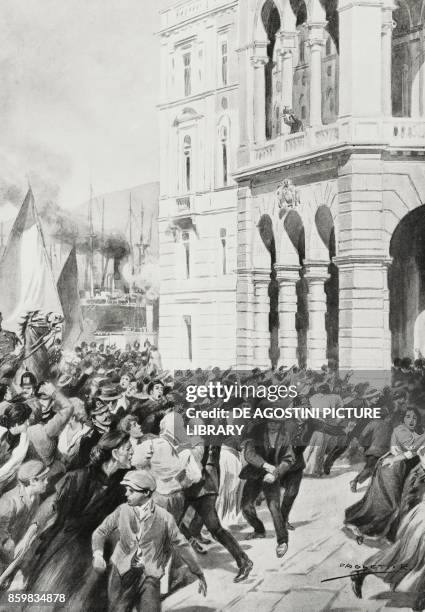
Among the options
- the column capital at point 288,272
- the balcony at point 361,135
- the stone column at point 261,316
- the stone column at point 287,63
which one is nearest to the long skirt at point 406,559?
the stone column at point 261,316

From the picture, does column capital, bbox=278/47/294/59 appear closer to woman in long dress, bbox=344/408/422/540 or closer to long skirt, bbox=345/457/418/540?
woman in long dress, bbox=344/408/422/540

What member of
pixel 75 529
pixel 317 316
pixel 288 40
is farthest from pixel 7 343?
pixel 288 40

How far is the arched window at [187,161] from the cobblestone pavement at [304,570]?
327 centimetres

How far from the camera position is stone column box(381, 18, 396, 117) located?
1387 centimetres

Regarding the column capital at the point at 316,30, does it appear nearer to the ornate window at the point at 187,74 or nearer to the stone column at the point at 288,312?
the ornate window at the point at 187,74

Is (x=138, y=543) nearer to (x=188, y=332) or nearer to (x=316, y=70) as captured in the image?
(x=188, y=332)

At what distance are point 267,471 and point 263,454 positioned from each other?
7.1 inches

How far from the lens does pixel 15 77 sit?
46.5 feet

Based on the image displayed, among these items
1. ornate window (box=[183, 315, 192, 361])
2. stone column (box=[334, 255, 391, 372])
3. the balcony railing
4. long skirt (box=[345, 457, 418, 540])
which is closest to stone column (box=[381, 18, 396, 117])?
stone column (box=[334, 255, 391, 372])

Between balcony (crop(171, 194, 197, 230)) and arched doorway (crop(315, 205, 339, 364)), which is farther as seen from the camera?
balcony (crop(171, 194, 197, 230))

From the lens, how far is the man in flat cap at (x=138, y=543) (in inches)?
518

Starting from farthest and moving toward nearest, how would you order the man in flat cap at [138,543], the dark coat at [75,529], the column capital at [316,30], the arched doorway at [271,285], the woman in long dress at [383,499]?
1. the arched doorway at [271,285]
2. the column capital at [316,30]
3. the woman in long dress at [383,499]
4. the dark coat at [75,529]
5. the man in flat cap at [138,543]

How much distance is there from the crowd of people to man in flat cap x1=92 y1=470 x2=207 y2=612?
0.03 meters

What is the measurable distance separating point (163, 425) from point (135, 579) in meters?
1.51
